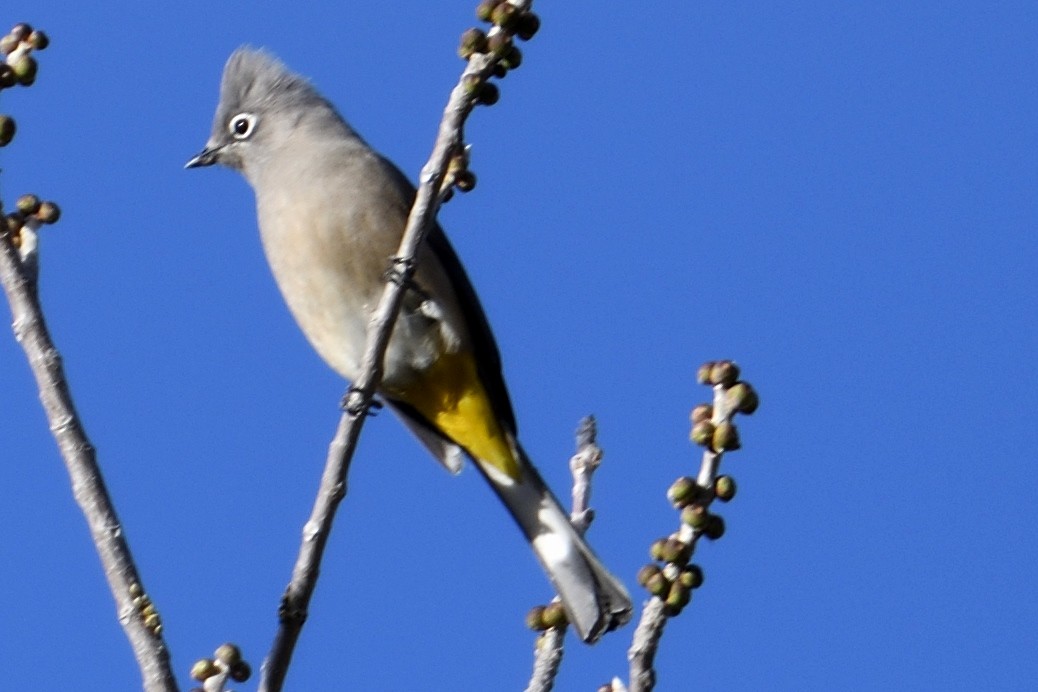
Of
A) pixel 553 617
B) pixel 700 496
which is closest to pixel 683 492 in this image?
pixel 700 496

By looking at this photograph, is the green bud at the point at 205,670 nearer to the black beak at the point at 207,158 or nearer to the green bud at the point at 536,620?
the green bud at the point at 536,620

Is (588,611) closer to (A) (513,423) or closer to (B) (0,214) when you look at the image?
(A) (513,423)

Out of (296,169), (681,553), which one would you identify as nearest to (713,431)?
(681,553)

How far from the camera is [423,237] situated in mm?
3654

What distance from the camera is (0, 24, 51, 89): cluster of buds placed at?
123 inches

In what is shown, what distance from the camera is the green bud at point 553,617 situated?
11.0 ft

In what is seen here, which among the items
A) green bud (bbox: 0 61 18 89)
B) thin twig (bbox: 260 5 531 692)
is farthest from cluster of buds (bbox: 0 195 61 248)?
thin twig (bbox: 260 5 531 692)

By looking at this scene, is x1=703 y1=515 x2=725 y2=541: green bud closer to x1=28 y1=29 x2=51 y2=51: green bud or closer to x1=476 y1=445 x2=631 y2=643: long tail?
x1=476 y1=445 x2=631 y2=643: long tail

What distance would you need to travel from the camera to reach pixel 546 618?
336 cm

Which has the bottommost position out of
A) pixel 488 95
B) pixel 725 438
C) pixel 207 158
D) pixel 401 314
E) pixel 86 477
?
pixel 725 438

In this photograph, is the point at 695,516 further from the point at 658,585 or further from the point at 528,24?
the point at 528,24

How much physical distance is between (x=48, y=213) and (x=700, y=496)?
1.50m

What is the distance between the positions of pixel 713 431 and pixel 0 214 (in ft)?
5.00

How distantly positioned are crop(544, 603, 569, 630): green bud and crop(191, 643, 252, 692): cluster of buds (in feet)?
2.45
